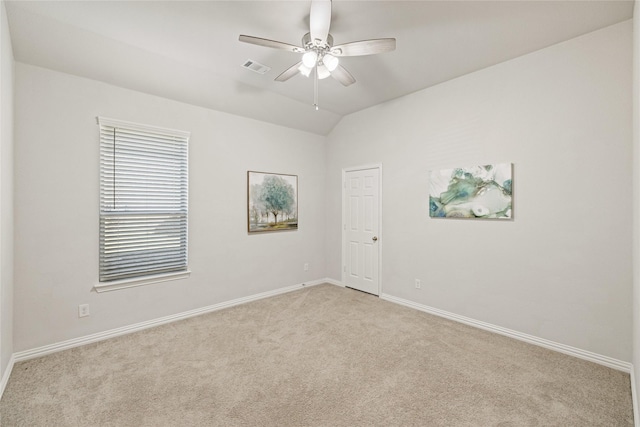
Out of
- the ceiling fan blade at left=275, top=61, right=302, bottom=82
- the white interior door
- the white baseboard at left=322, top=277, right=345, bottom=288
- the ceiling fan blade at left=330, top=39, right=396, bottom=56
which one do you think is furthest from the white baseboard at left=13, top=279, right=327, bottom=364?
the ceiling fan blade at left=330, top=39, right=396, bottom=56

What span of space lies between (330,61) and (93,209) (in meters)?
2.77

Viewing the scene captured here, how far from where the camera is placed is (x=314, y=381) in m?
2.24

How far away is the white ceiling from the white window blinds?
557 mm

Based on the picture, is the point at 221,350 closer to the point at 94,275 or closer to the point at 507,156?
the point at 94,275

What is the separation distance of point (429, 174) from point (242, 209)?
2592mm

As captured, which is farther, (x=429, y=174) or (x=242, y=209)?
(x=242, y=209)

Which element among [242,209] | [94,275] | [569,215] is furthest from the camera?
[242,209]

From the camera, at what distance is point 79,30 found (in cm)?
241

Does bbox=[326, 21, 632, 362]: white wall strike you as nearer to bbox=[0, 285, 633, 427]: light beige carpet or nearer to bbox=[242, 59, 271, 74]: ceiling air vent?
bbox=[0, 285, 633, 427]: light beige carpet

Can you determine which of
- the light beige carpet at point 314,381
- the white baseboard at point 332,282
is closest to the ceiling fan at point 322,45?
the light beige carpet at point 314,381

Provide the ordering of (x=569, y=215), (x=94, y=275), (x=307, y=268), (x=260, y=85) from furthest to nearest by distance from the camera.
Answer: (x=307, y=268)
(x=260, y=85)
(x=94, y=275)
(x=569, y=215)

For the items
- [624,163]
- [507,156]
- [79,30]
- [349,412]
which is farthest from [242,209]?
[624,163]

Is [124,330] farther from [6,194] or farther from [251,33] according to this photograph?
[251,33]

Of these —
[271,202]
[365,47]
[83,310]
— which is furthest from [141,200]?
[365,47]
